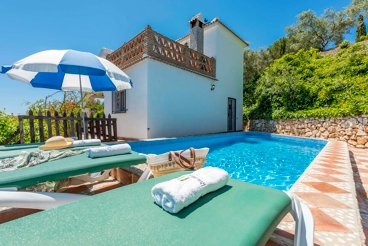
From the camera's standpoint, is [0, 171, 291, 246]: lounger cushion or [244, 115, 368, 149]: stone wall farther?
[244, 115, 368, 149]: stone wall

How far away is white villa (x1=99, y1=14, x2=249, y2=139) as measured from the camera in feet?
25.5

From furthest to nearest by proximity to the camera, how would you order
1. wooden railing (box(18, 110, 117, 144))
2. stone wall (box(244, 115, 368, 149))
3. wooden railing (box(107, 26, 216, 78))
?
wooden railing (box(107, 26, 216, 78)) → stone wall (box(244, 115, 368, 149)) → wooden railing (box(18, 110, 117, 144))

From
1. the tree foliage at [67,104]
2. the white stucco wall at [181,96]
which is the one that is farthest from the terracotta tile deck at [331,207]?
the tree foliage at [67,104]

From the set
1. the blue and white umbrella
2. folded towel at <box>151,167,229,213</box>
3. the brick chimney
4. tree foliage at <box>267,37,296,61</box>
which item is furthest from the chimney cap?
tree foliage at <box>267,37,296,61</box>

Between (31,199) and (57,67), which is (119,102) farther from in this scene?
(31,199)

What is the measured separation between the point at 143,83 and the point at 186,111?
2.84m

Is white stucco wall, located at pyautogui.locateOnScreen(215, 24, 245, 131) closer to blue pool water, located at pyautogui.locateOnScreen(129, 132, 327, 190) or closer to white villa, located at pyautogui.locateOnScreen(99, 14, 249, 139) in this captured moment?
white villa, located at pyautogui.locateOnScreen(99, 14, 249, 139)

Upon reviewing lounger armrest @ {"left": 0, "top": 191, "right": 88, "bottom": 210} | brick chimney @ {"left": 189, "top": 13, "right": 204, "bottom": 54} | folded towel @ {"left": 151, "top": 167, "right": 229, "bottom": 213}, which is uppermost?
brick chimney @ {"left": 189, "top": 13, "right": 204, "bottom": 54}

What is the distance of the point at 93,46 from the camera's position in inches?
596

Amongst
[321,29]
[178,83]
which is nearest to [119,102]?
[178,83]

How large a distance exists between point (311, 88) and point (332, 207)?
37.3ft

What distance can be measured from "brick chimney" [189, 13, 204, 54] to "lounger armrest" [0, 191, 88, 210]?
35.0 feet

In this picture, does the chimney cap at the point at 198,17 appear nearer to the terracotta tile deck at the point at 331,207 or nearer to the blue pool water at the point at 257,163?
the blue pool water at the point at 257,163

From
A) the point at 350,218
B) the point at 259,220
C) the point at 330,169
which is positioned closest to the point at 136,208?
the point at 259,220
